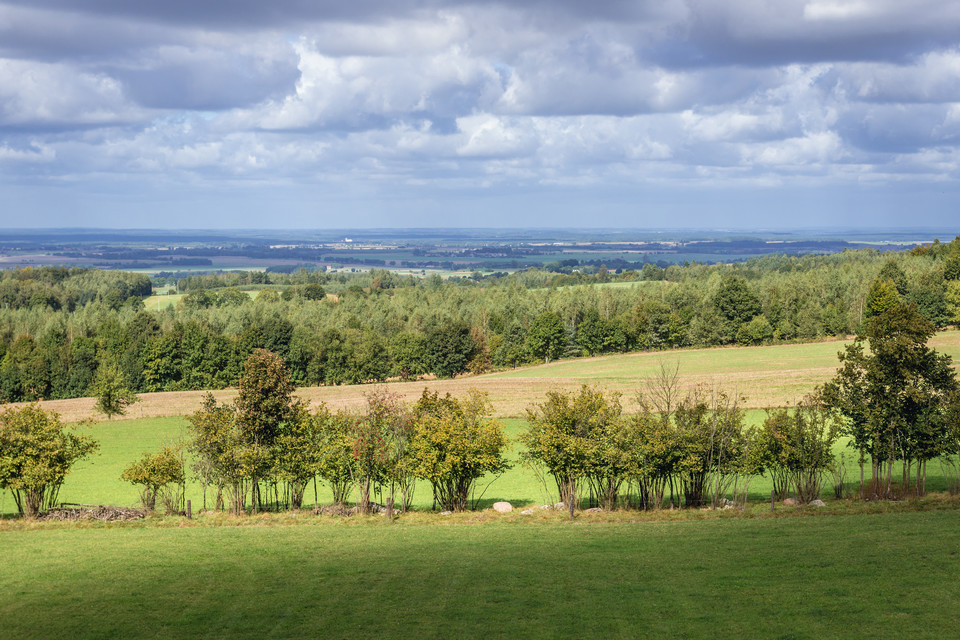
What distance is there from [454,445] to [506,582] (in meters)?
13.8

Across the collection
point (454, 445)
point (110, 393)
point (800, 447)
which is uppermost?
point (454, 445)

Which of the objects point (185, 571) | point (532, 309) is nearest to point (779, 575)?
point (185, 571)

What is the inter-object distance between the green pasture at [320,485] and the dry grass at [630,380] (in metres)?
12.1

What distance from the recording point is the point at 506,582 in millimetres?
24781

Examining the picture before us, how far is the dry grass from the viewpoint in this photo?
78.1 m

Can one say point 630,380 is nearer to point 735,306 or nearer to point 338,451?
point 735,306

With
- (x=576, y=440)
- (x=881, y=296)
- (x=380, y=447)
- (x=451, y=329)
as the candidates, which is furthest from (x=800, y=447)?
(x=881, y=296)

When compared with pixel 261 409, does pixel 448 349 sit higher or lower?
lower

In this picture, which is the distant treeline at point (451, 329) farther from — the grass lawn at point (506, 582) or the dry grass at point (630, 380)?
the grass lawn at point (506, 582)

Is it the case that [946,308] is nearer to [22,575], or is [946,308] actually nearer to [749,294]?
[749,294]

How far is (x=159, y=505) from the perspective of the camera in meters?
42.8

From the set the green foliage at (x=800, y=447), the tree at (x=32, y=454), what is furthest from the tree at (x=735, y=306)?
the tree at (x=32, y=454)

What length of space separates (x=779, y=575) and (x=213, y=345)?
109447 mm

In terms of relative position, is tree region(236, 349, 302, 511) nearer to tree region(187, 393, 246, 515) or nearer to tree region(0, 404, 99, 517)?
tree region(187, 393, 246, 515)
